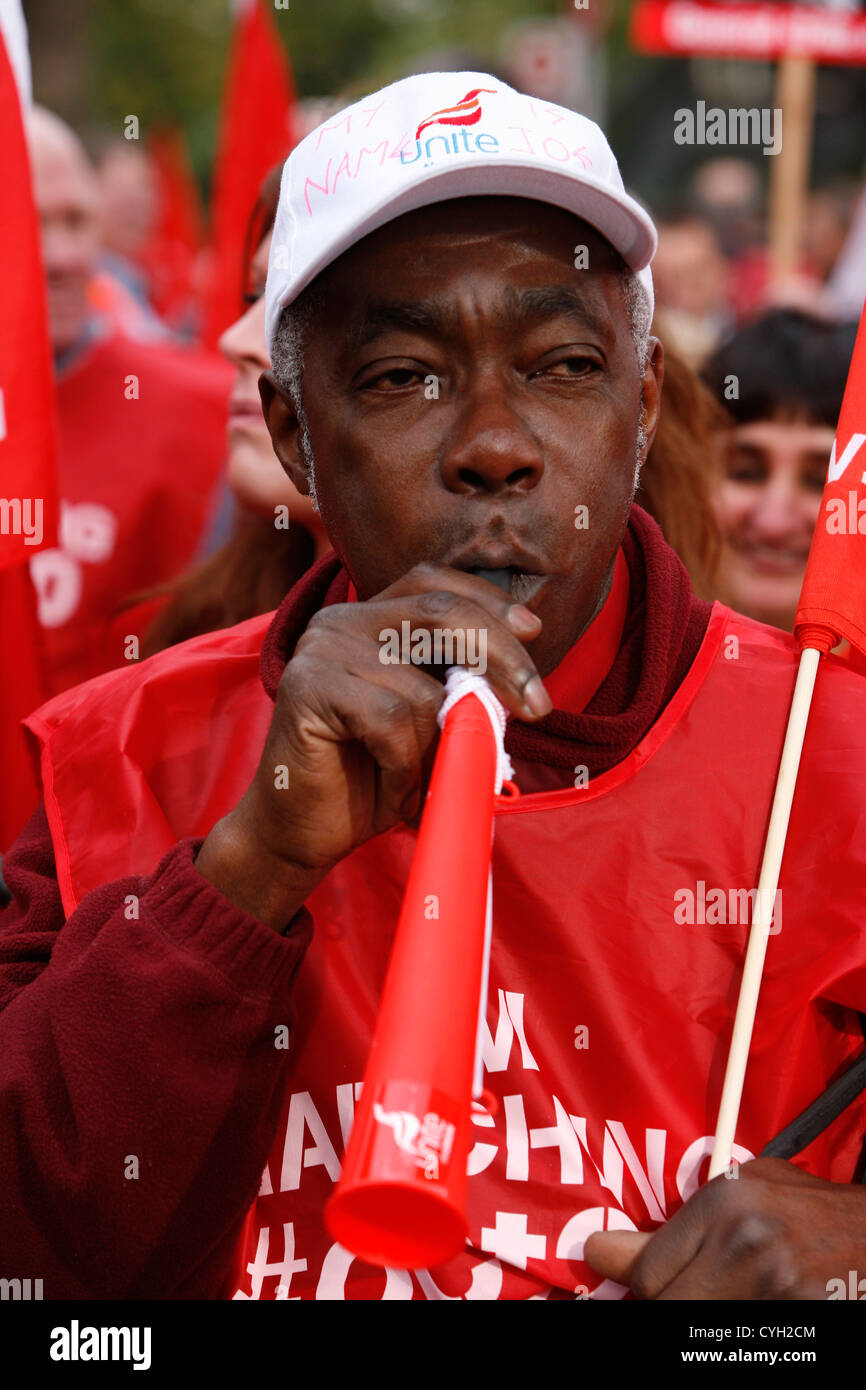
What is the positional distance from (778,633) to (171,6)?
33.2 m

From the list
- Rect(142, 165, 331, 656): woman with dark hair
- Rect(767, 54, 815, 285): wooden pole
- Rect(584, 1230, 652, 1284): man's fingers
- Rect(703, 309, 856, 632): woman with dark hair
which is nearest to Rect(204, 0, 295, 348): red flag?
Rect(767, 54, 815, 285): wooden pole

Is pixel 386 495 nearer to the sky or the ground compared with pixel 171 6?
nearer to the ground

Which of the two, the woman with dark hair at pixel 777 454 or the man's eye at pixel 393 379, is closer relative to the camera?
the man's eye at pixel 393 379

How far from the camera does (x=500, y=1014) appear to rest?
1.94m

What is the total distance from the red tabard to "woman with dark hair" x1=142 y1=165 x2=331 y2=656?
128 centimetres

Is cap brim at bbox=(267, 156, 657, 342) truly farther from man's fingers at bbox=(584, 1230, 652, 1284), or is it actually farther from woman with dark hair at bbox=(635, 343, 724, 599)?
woman with dark hair at bbox=(635, 343, 724, 599)

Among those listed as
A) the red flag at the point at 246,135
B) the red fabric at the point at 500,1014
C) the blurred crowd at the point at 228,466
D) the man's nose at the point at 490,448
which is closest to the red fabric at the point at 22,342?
the blurred crowd at the point at 228,466

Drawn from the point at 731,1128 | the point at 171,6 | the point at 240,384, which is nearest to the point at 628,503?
the point at 731,1128

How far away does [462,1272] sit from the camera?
1.88 meters

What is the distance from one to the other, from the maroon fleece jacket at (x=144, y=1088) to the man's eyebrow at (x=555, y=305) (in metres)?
0.67

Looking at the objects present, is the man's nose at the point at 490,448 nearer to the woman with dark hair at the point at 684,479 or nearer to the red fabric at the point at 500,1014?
the red fabric at the point at 500,1014

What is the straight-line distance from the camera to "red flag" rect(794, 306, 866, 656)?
6.63ft

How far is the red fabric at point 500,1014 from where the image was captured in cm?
174

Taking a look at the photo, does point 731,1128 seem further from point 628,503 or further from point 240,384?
point 240,384
